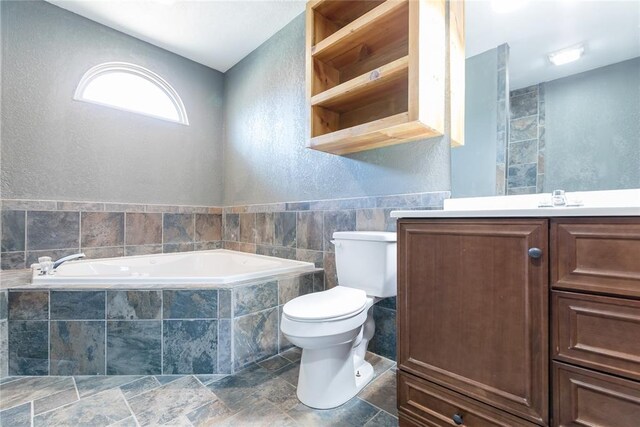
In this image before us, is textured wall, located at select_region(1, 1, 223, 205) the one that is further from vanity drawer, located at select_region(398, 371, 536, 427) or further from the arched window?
vanity drawer, located at select_region(398, 371, 536, 427)

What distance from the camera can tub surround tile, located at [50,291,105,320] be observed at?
1.60 m

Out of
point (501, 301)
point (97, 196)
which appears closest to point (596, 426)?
point (501, 301)

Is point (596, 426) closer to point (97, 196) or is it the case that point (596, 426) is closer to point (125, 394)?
point (125, 394)

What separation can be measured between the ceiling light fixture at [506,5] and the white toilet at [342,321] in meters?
1.26

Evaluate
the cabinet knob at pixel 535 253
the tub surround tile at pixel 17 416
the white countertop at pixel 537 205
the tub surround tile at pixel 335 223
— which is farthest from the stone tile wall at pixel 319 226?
the tub surround tile at pixel 17 416

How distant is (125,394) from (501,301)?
1763 mm

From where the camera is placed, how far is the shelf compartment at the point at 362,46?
1.59 metres

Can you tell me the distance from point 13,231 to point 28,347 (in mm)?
1038

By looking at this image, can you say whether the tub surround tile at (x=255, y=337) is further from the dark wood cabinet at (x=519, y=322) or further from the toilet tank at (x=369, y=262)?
the dark wood cabinet at (x=519, y=322)

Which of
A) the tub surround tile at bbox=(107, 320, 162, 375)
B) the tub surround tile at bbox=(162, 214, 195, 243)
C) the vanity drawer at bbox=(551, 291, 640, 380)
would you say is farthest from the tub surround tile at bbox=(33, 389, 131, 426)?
the vanity drawer at bbox=(551, 291, 640, 380)

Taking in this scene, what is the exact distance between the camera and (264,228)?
274cm

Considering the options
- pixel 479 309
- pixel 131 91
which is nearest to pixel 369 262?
pixel 479 309

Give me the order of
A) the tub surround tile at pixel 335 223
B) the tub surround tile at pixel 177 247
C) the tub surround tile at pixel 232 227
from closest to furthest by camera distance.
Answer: the tub surround tile at pixel 335 223 < the tub surround tile at pixel 177 247 < the tub surround tile at pixel 232 227

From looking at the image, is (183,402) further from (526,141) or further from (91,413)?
(526,141)
